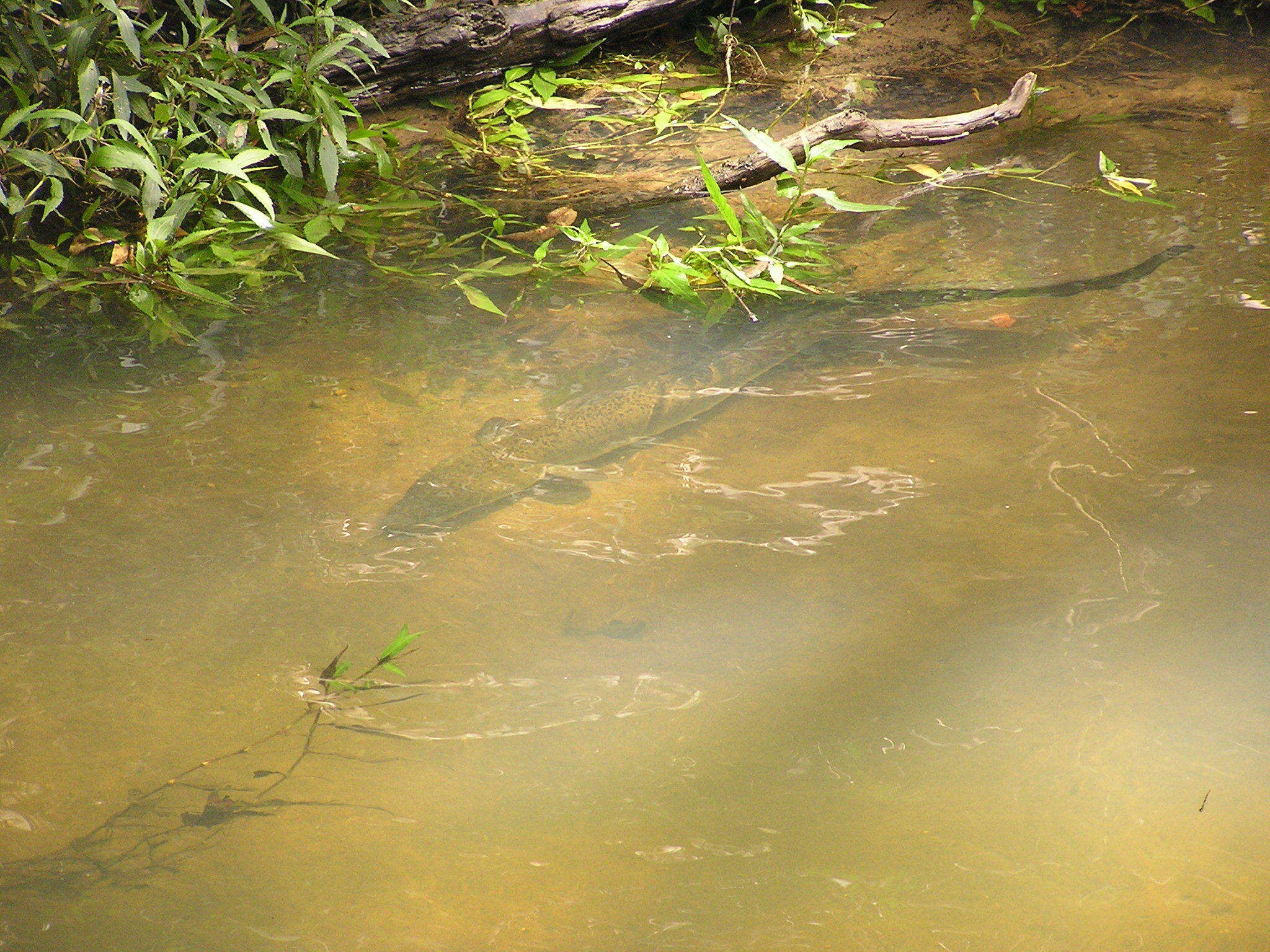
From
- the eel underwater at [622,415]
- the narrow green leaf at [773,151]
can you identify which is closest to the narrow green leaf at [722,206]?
the narrow green leaf at [773,151]

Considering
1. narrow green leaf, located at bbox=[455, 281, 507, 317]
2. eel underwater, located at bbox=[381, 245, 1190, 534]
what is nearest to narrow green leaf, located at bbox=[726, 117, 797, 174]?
eel underwater, located at bbox=[381, 245, 1190, 534]

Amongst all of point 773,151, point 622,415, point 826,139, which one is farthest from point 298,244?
point 826,139

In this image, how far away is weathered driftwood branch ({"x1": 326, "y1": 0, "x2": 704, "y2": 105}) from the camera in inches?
→ 197

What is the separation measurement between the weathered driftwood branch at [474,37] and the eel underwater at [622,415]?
284 centimetres

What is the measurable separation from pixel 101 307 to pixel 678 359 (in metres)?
2.16

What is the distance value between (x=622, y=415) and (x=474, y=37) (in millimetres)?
3276

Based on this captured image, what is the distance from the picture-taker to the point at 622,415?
2.85 m

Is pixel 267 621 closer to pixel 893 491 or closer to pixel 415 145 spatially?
pixel 893 491

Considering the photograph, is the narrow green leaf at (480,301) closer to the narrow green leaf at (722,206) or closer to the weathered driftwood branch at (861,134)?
Answer: the narrow green leaf at (722,206)

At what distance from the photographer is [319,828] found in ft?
5.34

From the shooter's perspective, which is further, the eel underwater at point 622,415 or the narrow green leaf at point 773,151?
the narrow green leaf at point 773,151

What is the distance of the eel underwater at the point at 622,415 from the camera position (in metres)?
2.49

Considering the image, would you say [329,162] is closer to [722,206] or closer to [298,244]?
[298,244]

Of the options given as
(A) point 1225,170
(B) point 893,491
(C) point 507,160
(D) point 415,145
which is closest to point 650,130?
(C) point 507,160
